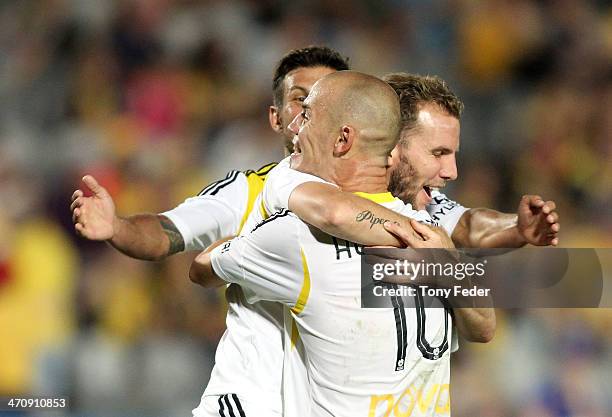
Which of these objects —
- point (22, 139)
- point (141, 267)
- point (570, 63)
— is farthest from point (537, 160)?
point (22, 139)

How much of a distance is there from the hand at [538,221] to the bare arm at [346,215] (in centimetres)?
51

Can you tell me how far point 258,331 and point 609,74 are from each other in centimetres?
465

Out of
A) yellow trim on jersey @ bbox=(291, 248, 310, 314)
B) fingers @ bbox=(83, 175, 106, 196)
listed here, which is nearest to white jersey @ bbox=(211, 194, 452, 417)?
yellow trim on jersey @ bbox=(291, 248, 310, 314)

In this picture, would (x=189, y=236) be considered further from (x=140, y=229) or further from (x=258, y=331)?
(x=258, y=331)

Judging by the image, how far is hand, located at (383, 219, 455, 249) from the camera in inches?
87.3

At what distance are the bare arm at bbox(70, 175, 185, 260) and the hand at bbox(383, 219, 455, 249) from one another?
92cm

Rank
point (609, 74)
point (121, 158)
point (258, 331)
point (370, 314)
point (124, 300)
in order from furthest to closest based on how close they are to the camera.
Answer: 1. point (609, 74)
2. point (121, 158)
3. point (124, 300)
4. point (258, 331)
5. point (370, 314)

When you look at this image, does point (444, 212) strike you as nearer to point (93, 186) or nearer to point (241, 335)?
point (241, 335)

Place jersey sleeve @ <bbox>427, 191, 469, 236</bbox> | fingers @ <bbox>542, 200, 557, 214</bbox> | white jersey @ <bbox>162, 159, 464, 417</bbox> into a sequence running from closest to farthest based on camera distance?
fingers @ <bbox>542, 200, 557, 214</bbox>, white jersey @ <bbox>162, 159, 464, 417</bbox>, jersey sleeve @ <bbox>427, 191, 469, 236</bbox>

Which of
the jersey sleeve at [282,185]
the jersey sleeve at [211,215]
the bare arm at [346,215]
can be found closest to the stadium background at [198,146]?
the jersey sleeve at [211,215]

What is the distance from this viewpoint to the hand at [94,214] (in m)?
2.57

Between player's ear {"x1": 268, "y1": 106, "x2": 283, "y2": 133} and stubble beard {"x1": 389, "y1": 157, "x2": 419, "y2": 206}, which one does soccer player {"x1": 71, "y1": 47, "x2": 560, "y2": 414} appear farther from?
stubble beard {"x1": 389, "y1": 157, "x2": 419, "y2": 206}

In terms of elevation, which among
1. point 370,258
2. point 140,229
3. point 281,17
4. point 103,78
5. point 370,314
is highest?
point 281,17

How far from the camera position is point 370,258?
7.48 feet
